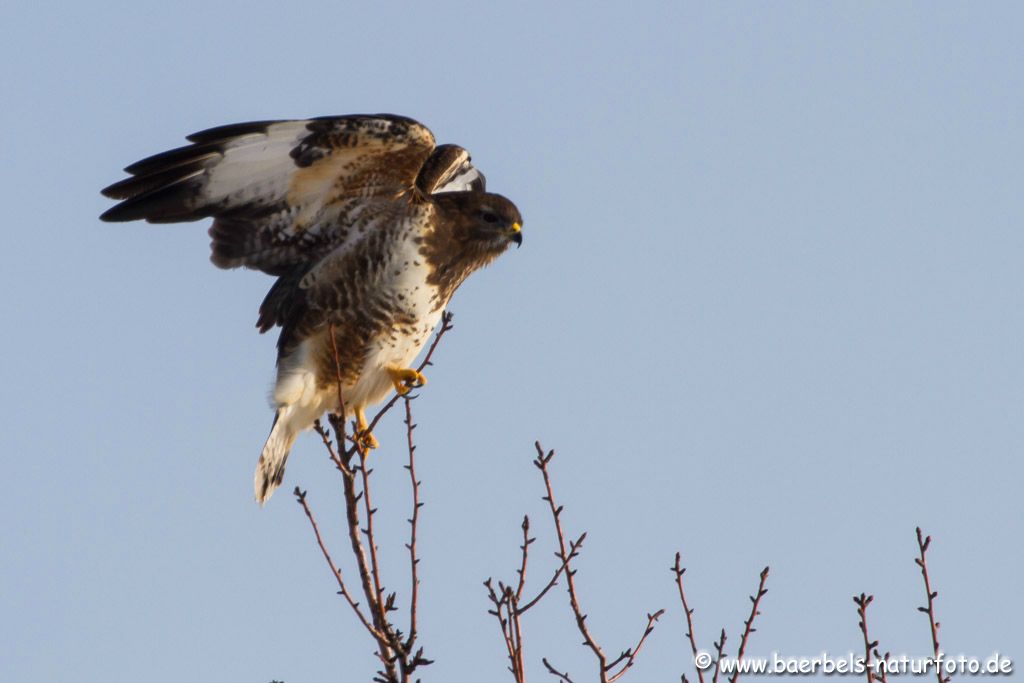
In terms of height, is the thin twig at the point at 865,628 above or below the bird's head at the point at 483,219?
below

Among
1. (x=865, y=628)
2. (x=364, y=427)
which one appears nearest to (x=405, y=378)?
(x=364, y=427)

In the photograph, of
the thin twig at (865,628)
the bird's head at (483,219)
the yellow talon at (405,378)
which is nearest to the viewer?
the thin twig at (865,628)

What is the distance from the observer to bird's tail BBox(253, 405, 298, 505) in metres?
6.99

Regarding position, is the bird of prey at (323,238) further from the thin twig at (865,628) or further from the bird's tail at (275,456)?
the thin twig at (865,628)

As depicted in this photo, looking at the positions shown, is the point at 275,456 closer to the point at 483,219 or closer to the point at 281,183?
the point at 281,183

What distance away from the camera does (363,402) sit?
278 inches

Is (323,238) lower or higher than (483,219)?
lower

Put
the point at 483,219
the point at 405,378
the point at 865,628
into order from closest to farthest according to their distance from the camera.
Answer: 1. the point at 865,628
2. the point at 405,378
3. the point at 483,219

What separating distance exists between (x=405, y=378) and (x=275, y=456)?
0.85 metres

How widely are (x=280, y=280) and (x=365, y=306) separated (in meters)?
0.56

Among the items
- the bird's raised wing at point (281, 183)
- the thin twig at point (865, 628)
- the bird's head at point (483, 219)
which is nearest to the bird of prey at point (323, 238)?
the bird's raised wing at point (281, 183)

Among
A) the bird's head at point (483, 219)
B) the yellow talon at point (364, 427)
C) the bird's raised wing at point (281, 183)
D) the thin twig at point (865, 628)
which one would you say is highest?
the bird's head at point (483, 219)

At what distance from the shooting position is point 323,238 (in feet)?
22.8

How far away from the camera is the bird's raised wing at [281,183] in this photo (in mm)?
6508
